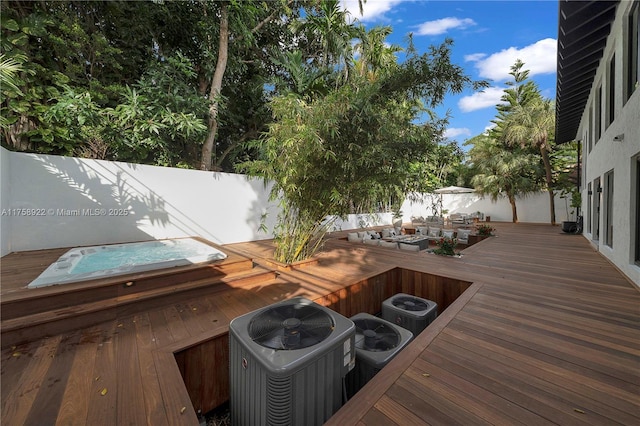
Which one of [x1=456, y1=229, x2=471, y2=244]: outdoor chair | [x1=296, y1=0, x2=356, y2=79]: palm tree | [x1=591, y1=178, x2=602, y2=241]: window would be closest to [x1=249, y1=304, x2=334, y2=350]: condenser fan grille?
[x1=456, y1=229, x2=471, y2=244]: outdoor chair

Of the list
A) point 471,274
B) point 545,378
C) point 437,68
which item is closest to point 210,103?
point 437,68

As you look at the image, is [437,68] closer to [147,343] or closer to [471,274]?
[471,274]

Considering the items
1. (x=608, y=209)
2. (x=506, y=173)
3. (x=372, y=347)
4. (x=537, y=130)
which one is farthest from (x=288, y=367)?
(x=506, y=173)

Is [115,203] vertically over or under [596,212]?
over

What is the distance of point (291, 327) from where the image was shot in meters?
1.70

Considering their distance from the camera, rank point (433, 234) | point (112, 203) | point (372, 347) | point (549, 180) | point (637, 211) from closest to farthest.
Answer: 1. point (372, 347)
2. point (637, 211)
3. point (112, 203)
4. point (433, 234)
5. point (549, 180)

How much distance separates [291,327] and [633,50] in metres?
5.59

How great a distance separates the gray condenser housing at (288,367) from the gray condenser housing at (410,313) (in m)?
1.30

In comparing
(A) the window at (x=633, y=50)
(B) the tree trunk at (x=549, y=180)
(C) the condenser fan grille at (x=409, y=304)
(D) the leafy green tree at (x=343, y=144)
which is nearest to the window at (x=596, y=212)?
(A) the window at (x=633, y=50)

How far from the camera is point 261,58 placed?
795 cm

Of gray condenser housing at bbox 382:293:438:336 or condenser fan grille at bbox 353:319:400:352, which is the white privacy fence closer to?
gray condenser housing at bbox 382:293:438:336

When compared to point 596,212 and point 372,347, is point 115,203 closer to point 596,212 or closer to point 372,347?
point 372,347

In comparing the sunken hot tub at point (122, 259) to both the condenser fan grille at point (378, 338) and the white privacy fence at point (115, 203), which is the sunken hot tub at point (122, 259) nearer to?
the white privacy fence at point (115, 203)

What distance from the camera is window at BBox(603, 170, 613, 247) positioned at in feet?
14.0
